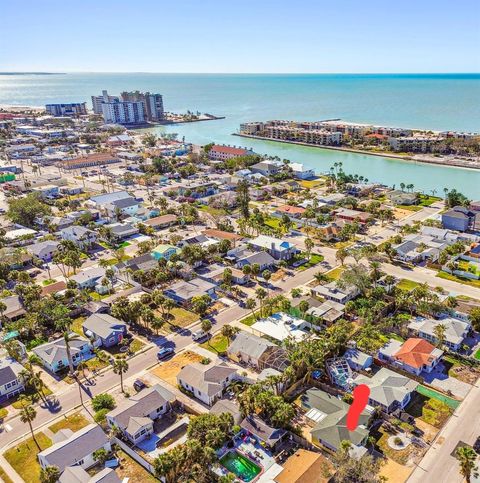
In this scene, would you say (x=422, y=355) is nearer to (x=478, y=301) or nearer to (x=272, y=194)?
(x=478, y=301)

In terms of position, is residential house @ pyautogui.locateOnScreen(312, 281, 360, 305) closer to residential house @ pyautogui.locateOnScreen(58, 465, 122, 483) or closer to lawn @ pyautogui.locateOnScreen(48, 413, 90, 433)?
lawn @ pyautogui.locateOnScreen(48, 413, 90, 433)

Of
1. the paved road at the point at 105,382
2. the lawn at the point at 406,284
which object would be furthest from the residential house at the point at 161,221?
the lawn at the point at 406,284

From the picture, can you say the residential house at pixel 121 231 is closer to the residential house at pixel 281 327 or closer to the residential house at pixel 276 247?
the residential house at pixel 276 247

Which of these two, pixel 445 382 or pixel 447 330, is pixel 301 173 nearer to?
pixel 447 330

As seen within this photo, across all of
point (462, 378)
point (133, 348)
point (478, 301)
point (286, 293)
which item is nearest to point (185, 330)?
point (133, 348)

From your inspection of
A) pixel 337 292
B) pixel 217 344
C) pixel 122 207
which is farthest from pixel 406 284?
pixel 122 207
